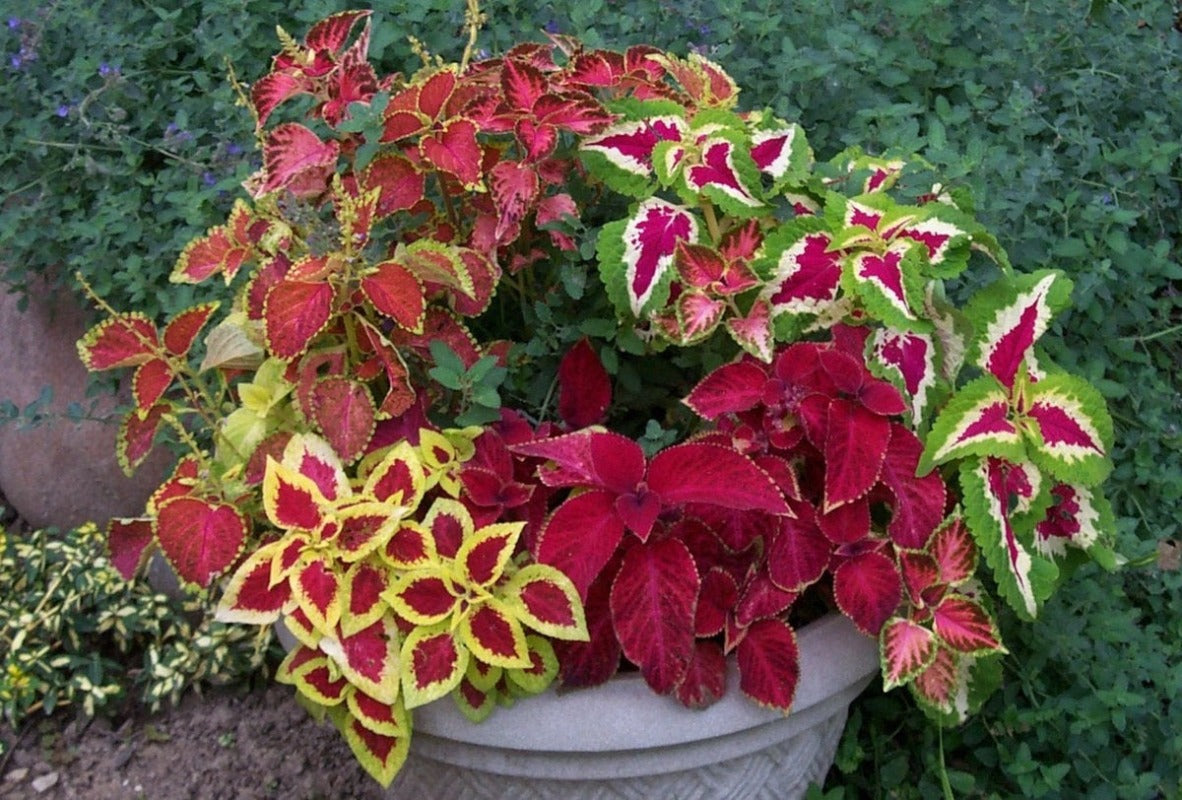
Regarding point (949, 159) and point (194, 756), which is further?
point (194, 756)

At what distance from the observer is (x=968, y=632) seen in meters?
1.40

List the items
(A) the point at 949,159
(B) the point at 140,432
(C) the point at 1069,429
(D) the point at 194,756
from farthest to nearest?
(D) the point at 194,756
(A) the point at 949,159
(B) the point at 140,432
(C) the point at 1069,429

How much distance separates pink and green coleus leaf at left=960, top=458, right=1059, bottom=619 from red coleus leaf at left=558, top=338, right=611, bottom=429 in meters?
0.42

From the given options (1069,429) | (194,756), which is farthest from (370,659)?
(194,756)

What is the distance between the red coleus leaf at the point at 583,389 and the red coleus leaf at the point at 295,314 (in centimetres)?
31

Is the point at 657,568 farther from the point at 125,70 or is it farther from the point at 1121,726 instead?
the point at 125,70

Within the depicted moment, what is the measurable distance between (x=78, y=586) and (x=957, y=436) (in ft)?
4.86

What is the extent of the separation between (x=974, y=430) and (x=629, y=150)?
0.49 m

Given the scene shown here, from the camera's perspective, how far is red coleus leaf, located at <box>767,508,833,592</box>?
54.1 inches

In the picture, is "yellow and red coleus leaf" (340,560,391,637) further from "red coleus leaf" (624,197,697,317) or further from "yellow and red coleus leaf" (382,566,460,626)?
"red coleus leaf" (624,197,697,317)

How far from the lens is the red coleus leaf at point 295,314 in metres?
1.36

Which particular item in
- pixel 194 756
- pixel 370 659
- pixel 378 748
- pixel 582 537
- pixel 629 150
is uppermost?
pixel 629 150

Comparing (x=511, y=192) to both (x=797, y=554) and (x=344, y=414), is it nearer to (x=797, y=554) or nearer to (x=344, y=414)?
(x=344, y=414)

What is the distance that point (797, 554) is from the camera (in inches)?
54.4
